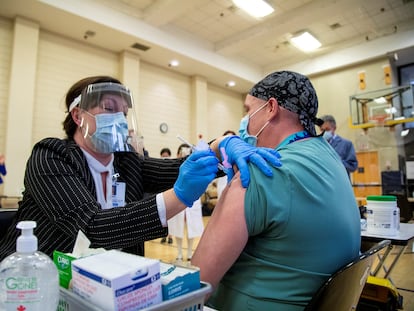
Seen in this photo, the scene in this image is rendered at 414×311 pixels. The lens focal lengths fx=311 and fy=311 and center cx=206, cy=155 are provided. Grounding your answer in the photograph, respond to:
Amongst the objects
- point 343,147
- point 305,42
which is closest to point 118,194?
point 343,147

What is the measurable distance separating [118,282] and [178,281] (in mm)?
90

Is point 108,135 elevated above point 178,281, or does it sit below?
above

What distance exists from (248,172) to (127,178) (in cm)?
63

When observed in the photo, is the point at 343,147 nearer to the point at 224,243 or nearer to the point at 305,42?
the point at 305,42

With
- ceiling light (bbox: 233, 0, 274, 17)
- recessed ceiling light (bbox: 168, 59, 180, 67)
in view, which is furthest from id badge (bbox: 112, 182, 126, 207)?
recessed ceiling light (bbox: 168, 59, 180, 67)

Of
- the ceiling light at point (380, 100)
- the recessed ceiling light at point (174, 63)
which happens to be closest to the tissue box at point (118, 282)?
the recessed ceiling light at point (174, 63)

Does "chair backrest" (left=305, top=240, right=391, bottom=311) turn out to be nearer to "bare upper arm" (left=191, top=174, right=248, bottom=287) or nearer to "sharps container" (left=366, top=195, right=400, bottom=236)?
"bare upper arm" (left=191, top=174, right=248, bottom=287)

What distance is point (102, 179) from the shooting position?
1.17 metres

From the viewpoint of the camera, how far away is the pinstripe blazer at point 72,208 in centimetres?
79

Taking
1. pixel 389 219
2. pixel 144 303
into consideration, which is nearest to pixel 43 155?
pixel 144 303

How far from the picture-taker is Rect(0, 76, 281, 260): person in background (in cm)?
79

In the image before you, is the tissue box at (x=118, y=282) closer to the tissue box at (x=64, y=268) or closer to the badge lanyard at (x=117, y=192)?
the tissue box at (x=64, y=268)

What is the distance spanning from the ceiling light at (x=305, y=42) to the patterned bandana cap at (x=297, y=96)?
6.03 metres

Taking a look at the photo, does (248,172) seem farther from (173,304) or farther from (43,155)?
(43,155)
